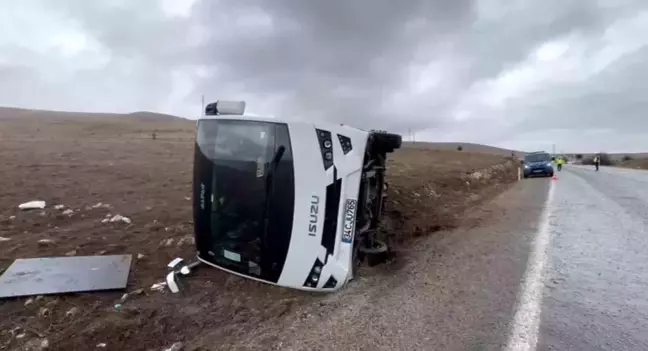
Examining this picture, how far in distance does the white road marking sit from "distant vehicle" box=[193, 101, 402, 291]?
1.66 m

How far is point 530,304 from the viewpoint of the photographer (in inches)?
152

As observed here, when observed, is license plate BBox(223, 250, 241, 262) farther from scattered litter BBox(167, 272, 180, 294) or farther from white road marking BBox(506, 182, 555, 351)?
white road marking BBox(506, 182, 555, 351)

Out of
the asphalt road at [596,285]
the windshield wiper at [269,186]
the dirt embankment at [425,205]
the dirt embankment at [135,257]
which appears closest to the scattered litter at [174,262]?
the dirt embankment at [135,257]

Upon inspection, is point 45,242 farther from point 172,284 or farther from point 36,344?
point 36,344

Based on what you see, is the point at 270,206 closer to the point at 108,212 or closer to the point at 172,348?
the point at 172,348

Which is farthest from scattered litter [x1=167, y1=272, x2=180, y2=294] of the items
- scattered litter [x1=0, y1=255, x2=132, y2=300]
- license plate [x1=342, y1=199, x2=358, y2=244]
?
license plate [x1=342, y1=199, x2=358, y2=244]

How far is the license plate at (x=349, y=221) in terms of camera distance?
4.35m

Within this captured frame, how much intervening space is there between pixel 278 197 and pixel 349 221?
795mm

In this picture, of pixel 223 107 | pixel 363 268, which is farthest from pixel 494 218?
pixel 223 107

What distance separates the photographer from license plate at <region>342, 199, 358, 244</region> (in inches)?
171

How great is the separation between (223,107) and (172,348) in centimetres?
251

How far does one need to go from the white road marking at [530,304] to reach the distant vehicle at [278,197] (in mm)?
1658

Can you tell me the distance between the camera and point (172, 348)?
10.8 ft

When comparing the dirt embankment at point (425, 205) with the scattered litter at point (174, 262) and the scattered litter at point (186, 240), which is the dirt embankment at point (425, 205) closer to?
the scattered litter at point (186, 240)
